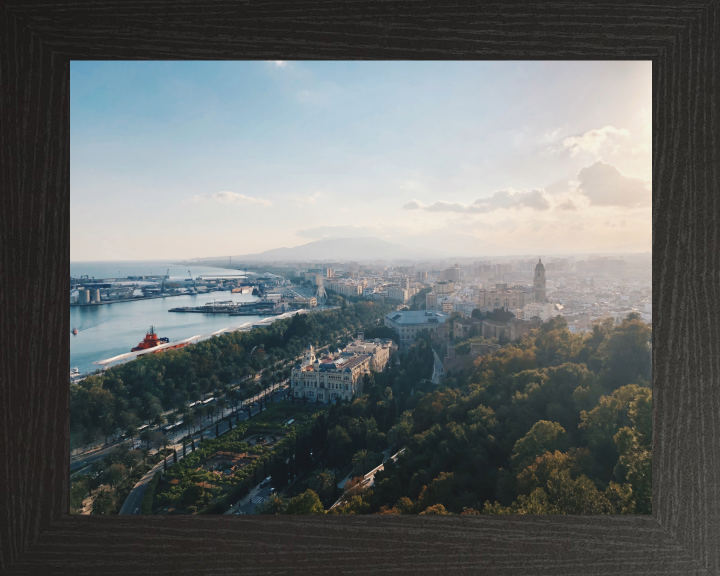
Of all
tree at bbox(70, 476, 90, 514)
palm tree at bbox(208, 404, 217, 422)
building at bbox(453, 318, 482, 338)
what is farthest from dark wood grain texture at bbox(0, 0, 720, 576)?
building at bbox(453, 318, 482, 338)

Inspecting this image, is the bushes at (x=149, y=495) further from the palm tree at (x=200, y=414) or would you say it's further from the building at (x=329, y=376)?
the building at (x=329, y=376)

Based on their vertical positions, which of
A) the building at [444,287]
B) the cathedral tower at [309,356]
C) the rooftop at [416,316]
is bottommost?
the cathedral tower at [309,356]

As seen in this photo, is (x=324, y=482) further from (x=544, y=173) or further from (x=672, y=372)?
(x=544, y=173)

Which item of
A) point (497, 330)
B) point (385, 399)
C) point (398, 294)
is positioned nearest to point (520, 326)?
point (497, 330)

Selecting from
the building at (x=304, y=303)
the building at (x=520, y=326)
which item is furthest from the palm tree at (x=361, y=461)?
the building at (x=520, y=326)

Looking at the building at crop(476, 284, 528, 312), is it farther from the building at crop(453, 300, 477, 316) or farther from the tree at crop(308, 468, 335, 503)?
the tree at crop(308, 468, 335, 503)

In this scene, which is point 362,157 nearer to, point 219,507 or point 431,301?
point 431,301
